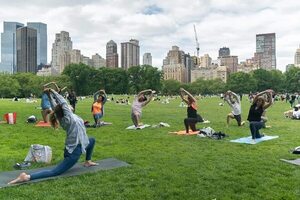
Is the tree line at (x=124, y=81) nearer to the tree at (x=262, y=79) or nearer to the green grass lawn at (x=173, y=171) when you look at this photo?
the tree at (x=262, y=79)

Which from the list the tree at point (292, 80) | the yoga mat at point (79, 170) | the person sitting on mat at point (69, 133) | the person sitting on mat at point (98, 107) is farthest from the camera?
the tree at point (292, 80)

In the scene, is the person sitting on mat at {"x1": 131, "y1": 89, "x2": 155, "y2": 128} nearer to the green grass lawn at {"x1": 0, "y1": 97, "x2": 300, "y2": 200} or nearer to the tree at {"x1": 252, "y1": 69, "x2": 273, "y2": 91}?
the green grass lawn at {"x1": 0, "y1": 97, "x2": 300, "y2": 200}

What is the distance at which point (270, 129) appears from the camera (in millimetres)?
18000

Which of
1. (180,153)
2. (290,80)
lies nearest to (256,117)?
(180,153)

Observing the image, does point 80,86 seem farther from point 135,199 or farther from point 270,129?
point 135,199

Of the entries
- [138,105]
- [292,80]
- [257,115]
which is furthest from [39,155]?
[292,80]

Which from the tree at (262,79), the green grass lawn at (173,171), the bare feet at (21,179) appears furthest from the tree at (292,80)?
the bare feet at (21,179)

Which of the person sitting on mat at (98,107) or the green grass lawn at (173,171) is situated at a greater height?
the person sitting on mat at (98,107)

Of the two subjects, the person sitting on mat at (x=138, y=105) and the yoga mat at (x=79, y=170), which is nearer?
the yoga mat at (x=79, y=170)

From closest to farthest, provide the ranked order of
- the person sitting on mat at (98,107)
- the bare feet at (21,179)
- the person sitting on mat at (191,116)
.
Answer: the bare feet at (21,179) → the person sitting on mat at (191,116) → the person sitting on mat at (98,107)

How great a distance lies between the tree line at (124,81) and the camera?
114m

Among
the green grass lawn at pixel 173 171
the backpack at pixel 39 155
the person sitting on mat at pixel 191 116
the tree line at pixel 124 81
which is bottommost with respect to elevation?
the green grass lawn at pixel 173 171

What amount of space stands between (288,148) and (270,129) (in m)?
5.75

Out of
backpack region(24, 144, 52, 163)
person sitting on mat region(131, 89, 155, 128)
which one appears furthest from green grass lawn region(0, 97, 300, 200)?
person sitting on mat region(131, 89, 155, 128)
